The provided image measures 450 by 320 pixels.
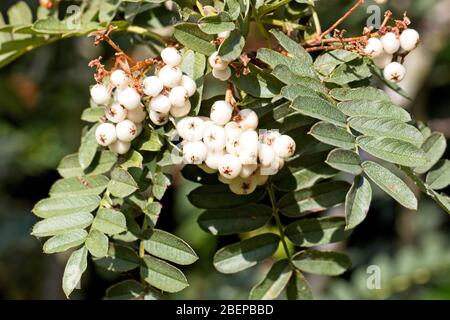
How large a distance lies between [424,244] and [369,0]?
0.97 meters

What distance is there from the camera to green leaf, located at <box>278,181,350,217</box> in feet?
3.95

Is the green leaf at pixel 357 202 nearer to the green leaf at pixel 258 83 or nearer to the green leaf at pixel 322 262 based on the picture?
the green leaf at pixel 258 83

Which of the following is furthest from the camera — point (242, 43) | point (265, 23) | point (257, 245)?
point (257, 245)

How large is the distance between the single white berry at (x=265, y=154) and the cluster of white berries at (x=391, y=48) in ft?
0.65

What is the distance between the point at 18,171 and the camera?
106 inches

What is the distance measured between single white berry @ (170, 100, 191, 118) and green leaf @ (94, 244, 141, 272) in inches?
9.4

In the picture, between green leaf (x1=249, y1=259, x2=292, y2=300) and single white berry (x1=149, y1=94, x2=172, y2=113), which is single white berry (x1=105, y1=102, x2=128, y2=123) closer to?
single white berry (x1=149, y1=94, x2=172, y2=113)

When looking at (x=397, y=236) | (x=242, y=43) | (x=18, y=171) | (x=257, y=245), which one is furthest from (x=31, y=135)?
(x=242, y=43)

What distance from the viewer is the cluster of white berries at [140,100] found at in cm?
101

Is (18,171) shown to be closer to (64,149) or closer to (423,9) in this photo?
(64,149)

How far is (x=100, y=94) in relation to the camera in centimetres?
105

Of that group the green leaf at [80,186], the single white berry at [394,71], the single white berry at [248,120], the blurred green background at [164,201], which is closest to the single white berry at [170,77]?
the single white berry at [248,120]

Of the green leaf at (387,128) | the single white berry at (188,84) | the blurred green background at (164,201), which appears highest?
the single white berry at (188,84)

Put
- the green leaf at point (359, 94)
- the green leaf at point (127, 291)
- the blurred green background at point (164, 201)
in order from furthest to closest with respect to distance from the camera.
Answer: the blurred green background at point (164, 201) → the green leaf at point (127, 291) → the green leaf at point (359, 94)
